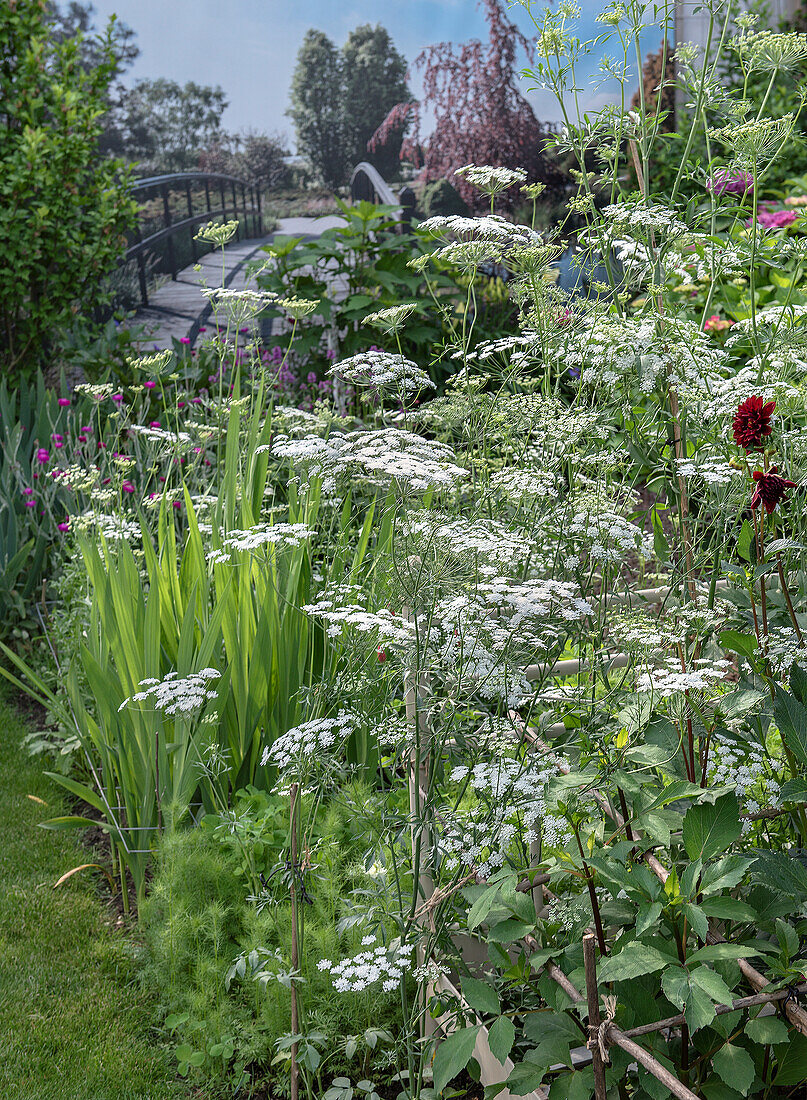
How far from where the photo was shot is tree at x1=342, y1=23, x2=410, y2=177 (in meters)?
6.79

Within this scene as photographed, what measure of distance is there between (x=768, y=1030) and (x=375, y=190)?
723 centimetres

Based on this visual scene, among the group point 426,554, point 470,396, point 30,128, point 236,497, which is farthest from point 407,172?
point 426,554

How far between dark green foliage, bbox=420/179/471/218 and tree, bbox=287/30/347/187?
73 centimetres

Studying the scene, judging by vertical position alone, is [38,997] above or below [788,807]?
below

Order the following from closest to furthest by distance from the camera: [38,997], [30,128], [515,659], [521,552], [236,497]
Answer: [515,659], [521,552], [38,997], [236,497], [30,128]

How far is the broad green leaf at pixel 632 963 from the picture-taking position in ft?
3.22

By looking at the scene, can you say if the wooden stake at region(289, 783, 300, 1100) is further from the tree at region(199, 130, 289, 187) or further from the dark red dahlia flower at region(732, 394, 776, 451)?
the tree at region(199, 130, 289, 187)

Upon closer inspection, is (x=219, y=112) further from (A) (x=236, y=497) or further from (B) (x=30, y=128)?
(A) (x=236, y=497)

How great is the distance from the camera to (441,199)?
7113mm

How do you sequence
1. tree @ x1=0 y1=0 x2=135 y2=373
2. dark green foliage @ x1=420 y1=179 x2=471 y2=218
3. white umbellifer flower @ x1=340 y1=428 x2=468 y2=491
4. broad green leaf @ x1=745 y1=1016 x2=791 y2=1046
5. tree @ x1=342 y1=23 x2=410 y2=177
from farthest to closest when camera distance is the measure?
dark green foliage @ x1=420 y1=179 x2=471 y2=218, tree @ x1=342 y1=23 x2=410 y2=177, tree @ x1=0 y1=0 x2=135 y2=373, white umbellifer flower @ x1=340 y1=428 x2=468 y2=491, broad green leaf @ x1=745 y1=1016 x2=791 y2=1046

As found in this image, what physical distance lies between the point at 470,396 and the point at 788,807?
3.08 ft

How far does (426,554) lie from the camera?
132 cm

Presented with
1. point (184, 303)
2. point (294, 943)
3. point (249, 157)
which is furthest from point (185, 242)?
point (294, 943)

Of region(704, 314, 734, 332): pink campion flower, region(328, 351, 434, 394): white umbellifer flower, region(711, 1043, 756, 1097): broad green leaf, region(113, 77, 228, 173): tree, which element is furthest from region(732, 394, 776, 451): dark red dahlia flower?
region(113, 77, 228, 173): tree
